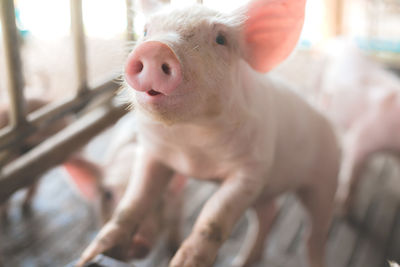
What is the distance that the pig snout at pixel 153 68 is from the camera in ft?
2.09

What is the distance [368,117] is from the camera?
6.61 ft

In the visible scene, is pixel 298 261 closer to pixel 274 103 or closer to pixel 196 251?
pixel 274 103

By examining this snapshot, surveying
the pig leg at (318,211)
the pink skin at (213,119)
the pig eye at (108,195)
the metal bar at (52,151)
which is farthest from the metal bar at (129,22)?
the pig leg at (318,211)

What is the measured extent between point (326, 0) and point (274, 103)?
2.96 meters

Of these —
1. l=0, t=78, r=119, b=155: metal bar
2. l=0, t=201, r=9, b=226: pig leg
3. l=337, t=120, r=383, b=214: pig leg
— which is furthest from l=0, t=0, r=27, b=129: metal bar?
l=337, t=120, r=383, b=214: pig leg

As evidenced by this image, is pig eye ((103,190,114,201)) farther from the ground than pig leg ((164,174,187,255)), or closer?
farther from the ground

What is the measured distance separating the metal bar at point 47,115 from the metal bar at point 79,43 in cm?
3

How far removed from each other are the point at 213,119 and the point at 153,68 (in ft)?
0.73

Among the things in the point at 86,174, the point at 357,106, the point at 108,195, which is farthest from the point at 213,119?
the point at 357,106

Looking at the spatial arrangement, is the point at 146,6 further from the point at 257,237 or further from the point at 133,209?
the point at 257,237

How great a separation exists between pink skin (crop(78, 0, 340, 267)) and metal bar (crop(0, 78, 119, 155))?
1.03 ft

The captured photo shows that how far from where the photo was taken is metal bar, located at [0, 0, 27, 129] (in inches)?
37.4

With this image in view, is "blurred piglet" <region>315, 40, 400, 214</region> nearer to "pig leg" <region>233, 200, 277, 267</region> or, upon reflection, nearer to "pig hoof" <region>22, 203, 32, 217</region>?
"pig leg" <region>233, 200, 277, 267</region>

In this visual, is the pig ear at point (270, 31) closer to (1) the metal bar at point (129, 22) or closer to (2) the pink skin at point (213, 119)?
(2) the pink skin at point (213, 119)
